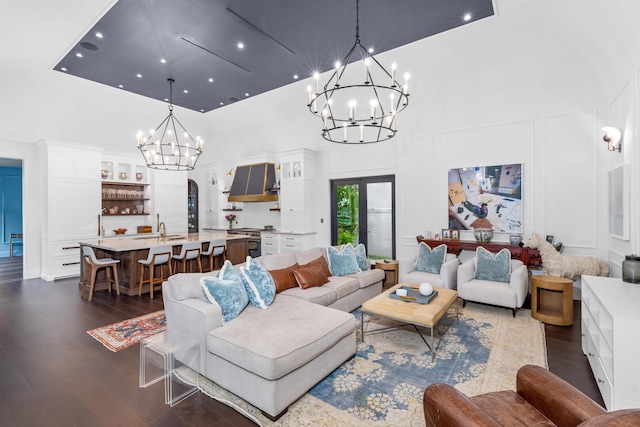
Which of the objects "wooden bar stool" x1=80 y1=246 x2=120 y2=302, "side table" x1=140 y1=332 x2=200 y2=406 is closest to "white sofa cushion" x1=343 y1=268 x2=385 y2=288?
"side table" x1=140 y1=332 x2=200 y2=406

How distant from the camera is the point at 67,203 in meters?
6.92

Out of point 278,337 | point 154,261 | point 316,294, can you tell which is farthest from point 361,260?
point 154,261

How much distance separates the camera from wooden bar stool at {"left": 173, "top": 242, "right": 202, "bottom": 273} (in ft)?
19.4

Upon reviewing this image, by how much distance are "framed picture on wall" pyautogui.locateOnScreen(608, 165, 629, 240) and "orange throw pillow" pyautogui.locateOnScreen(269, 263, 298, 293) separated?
396 cm

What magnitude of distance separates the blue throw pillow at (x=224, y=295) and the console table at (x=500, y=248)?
4.04m

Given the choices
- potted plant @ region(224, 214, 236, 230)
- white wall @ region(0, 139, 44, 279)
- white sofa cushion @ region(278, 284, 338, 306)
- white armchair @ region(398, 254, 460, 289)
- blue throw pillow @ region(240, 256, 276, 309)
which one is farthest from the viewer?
potted plant @ region(224, 214, 236, 230)

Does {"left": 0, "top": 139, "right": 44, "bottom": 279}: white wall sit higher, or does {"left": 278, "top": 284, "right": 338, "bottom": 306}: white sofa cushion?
{"left": 0, "top": 139, "right": 44, "bottom": 279}: white wall

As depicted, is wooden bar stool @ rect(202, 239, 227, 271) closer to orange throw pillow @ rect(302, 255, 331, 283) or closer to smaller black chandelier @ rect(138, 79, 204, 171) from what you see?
smaller black chandelier @ rect(138, 79, 204, 171)

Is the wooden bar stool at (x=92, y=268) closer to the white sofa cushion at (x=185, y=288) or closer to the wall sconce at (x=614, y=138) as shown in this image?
the white sofa cushion at (x=185, y=288)

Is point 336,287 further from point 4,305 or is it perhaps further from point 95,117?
point 95,117

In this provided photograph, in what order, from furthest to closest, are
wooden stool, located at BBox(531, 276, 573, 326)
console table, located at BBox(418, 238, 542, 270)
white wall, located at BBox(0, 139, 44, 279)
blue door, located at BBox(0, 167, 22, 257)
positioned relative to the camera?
1. blue door, located at BBox(0, 167, 22, 257)
2. white wall, located at BBox(0, 139, 44, 279)
3. console table, located at BBox(418, 238, 542, 270)
4. wooden stool, located at BBox(531, 276, 573, 326)

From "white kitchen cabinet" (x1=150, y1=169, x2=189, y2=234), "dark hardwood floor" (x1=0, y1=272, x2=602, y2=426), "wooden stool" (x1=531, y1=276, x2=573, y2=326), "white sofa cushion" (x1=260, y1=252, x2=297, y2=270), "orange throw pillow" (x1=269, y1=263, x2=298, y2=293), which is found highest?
"white kitchen cabinet" (x1=150, y1=169, x2=189, y2=234)

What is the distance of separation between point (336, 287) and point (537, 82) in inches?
178

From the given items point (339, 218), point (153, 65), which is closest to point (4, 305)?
point (153, 65)
